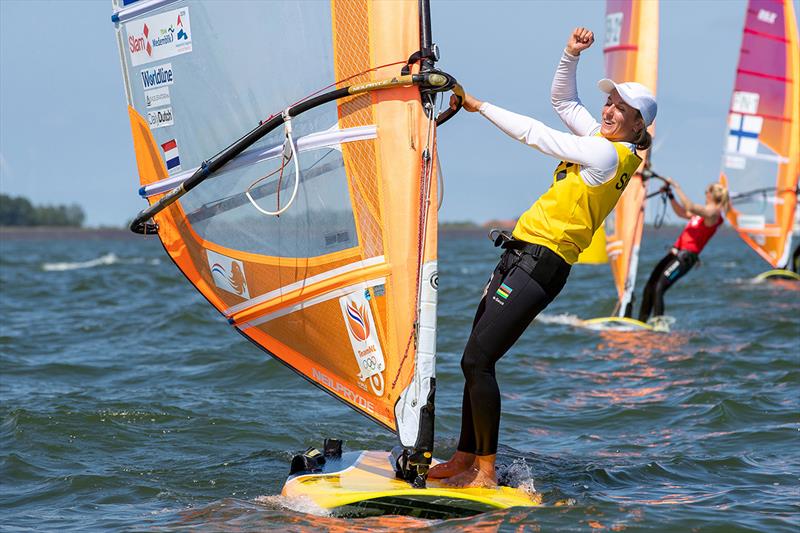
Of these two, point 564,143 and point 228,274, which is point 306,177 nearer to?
point 228,274

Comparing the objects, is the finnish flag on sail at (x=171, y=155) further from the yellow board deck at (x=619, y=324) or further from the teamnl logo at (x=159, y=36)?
the yellow board deck at (x=619, y=324)

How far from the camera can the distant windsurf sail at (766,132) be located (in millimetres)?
17891

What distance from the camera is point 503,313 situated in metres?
4.52

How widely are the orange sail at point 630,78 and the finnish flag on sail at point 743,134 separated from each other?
6.54m

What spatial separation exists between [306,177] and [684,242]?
318 inches

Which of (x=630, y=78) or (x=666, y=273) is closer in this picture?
(x=666, y=273)

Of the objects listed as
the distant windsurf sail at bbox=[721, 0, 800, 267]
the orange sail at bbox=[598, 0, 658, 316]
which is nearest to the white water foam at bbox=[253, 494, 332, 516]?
the orange sail at bbox=[598, 0, 658, 316]

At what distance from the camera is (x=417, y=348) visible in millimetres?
4559

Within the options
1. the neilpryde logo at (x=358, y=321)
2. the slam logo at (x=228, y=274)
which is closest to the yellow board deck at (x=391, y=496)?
the neilpryde logo at (x=358, y=321)

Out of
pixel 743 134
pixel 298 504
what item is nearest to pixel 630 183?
pixel 743 134

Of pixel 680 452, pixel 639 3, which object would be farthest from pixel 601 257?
pixel 680 452

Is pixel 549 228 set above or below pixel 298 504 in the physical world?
above

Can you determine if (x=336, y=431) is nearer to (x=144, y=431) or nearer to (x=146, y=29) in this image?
(x=144, y=431)

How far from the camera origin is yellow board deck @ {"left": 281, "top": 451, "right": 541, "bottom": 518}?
4.39 meters
